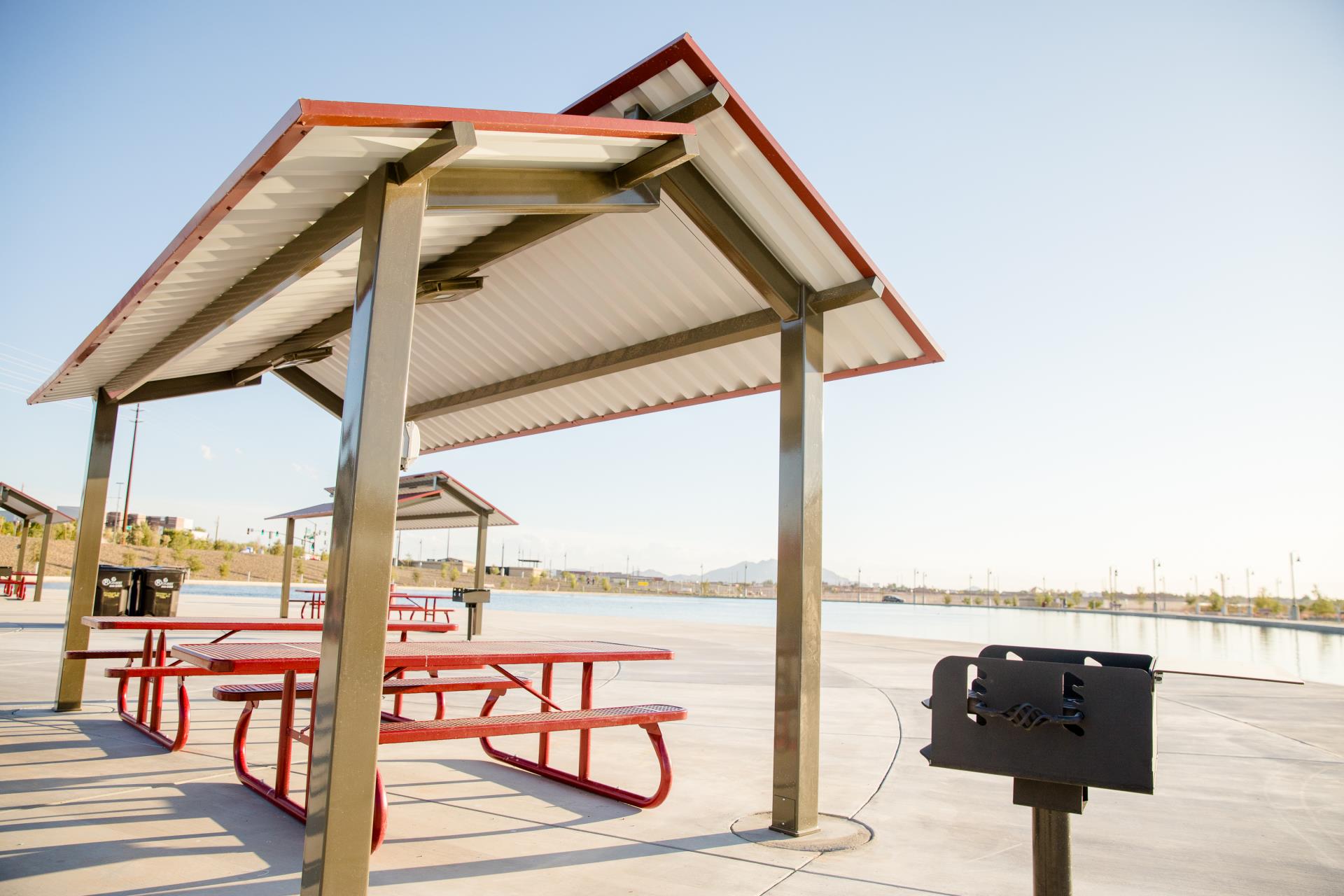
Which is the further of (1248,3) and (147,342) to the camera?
(1248,3)

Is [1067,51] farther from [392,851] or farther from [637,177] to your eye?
[392,851]

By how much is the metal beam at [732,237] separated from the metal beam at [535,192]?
224 mm

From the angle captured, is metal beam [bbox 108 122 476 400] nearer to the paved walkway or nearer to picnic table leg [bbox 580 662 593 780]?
the paved walkway

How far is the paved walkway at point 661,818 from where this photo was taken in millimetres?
3273

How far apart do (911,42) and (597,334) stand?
705 centimetres

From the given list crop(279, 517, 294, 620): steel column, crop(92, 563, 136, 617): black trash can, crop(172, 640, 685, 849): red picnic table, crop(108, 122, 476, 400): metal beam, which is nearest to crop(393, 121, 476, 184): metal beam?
crop(108, 122, 476, 400): metal beam

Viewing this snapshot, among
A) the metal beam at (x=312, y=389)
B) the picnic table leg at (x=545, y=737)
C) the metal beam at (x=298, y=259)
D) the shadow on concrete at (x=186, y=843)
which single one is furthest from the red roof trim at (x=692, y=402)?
the shadow on concrete at (x=186, y=843)

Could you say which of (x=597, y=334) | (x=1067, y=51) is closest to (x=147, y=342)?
(x=597, y=334)

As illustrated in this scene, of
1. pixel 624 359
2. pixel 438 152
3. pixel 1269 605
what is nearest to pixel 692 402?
pixel 624 359

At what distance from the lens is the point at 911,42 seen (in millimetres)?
9852

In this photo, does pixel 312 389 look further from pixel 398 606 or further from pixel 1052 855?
pixel 398 606

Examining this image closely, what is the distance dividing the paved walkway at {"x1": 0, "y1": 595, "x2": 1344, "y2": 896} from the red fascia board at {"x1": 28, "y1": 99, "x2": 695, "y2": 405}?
8.18 feet

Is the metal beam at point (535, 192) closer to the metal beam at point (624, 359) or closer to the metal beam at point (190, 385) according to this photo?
the metal beam at point (624, 359)

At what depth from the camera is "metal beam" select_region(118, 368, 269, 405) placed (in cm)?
680
